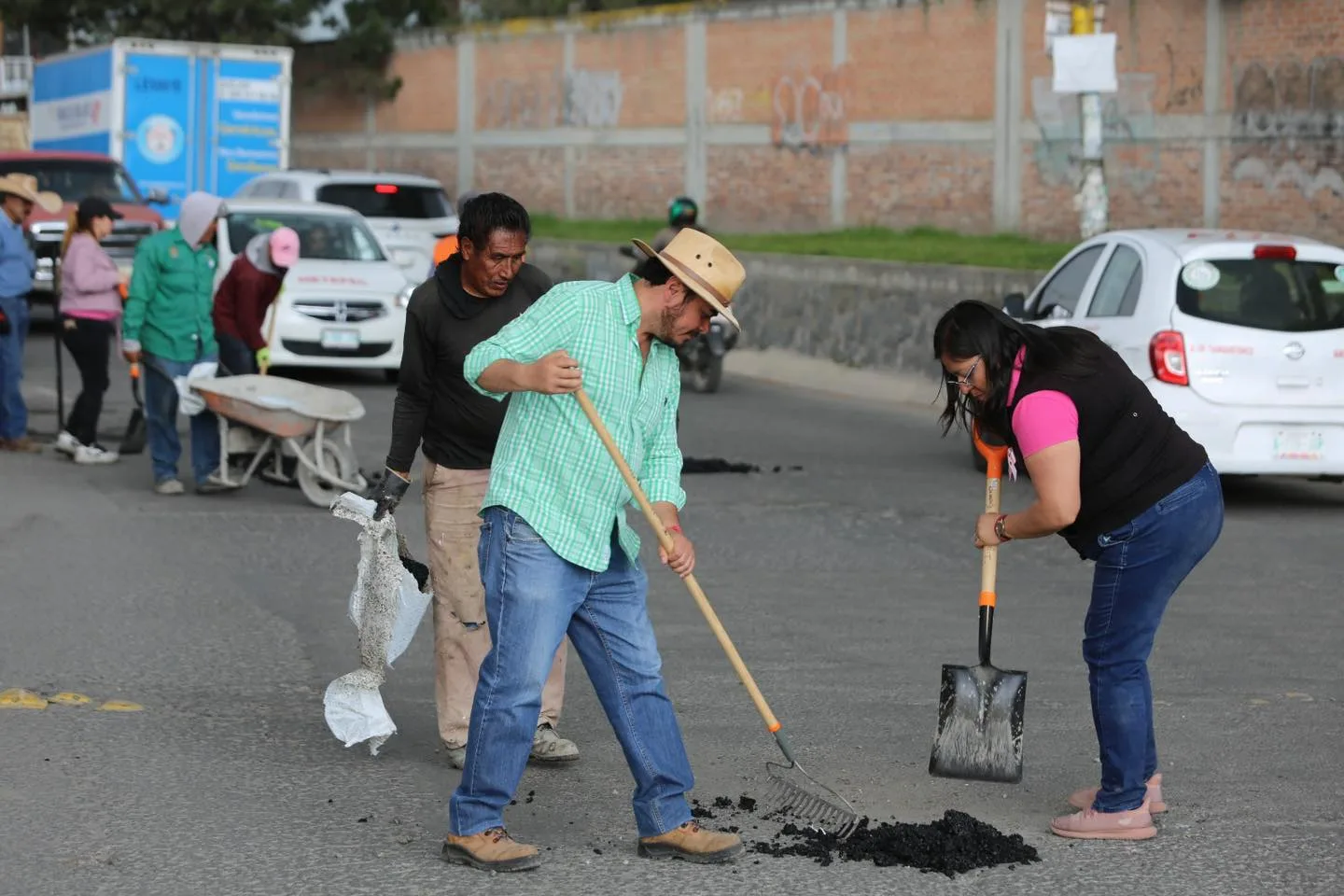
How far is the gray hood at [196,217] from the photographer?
12.3 metres

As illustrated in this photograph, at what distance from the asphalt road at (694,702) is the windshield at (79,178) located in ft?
40.9

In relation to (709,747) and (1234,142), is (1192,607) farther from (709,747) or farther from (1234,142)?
(1234,142)

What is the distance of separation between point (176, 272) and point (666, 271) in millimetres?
7597

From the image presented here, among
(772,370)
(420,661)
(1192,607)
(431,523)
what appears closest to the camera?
(431,523)

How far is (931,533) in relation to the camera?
1133cm

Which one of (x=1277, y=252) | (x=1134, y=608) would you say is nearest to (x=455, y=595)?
(x=1134, y=608)

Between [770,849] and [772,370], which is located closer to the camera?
[770,849]

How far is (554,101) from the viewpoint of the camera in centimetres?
3709

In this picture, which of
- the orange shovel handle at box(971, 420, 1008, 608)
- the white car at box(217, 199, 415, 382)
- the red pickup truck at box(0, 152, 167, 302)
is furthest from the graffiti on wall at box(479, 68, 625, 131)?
the orange shovel handle at box(971, 420, 1008, 608)

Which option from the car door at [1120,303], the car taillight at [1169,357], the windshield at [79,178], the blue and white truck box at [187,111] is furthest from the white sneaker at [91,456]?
the blue and white truck box at [187,111]

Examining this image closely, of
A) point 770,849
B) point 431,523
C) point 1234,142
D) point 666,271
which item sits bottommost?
point 770,849

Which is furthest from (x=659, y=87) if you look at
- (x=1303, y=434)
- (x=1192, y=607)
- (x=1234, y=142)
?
(x=1192, y=607)

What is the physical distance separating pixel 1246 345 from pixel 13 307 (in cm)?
846

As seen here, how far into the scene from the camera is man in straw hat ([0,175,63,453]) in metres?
14.4
